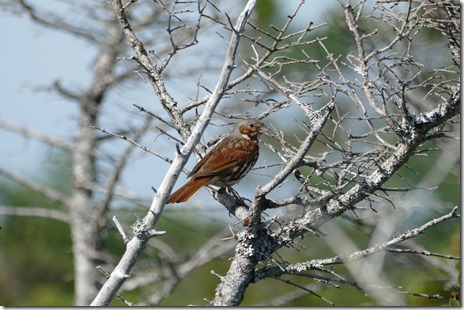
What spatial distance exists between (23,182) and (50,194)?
1.09 feet

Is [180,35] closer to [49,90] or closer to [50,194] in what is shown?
[49,90]

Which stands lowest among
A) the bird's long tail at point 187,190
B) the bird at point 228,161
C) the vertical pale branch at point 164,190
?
the vertical pale branch at point 164,190

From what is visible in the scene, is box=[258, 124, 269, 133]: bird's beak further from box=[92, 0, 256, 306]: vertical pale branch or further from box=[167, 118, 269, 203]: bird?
box=[92, 0, 256, 306]: vertical pale branch

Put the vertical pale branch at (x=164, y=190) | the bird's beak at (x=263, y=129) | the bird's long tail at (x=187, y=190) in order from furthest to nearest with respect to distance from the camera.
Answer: the bird's beak at (x=263, y=129) → the bird's long tail at (x=187, y=190) → the vertical pale branch at (x=164, y=190)

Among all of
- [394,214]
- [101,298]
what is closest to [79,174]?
[394,214]

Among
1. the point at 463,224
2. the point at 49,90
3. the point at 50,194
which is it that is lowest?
the point at 463,224

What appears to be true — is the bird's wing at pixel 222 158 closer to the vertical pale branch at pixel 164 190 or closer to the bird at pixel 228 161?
the bird at pixel 228 161

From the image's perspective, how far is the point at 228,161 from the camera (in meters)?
4.59

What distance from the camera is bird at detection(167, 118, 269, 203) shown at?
4.45 meters

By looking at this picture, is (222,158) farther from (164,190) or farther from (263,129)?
(164,190)

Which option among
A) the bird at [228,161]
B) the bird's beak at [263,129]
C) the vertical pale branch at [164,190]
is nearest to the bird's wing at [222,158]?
the bird at [228,161]

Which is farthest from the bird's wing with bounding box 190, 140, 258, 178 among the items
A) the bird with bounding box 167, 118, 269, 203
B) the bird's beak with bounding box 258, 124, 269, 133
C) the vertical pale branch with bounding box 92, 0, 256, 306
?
the vertical pale branch with bounding box 92, 0, 256, 306

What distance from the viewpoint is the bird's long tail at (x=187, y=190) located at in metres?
4.42

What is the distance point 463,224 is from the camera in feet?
12.3
